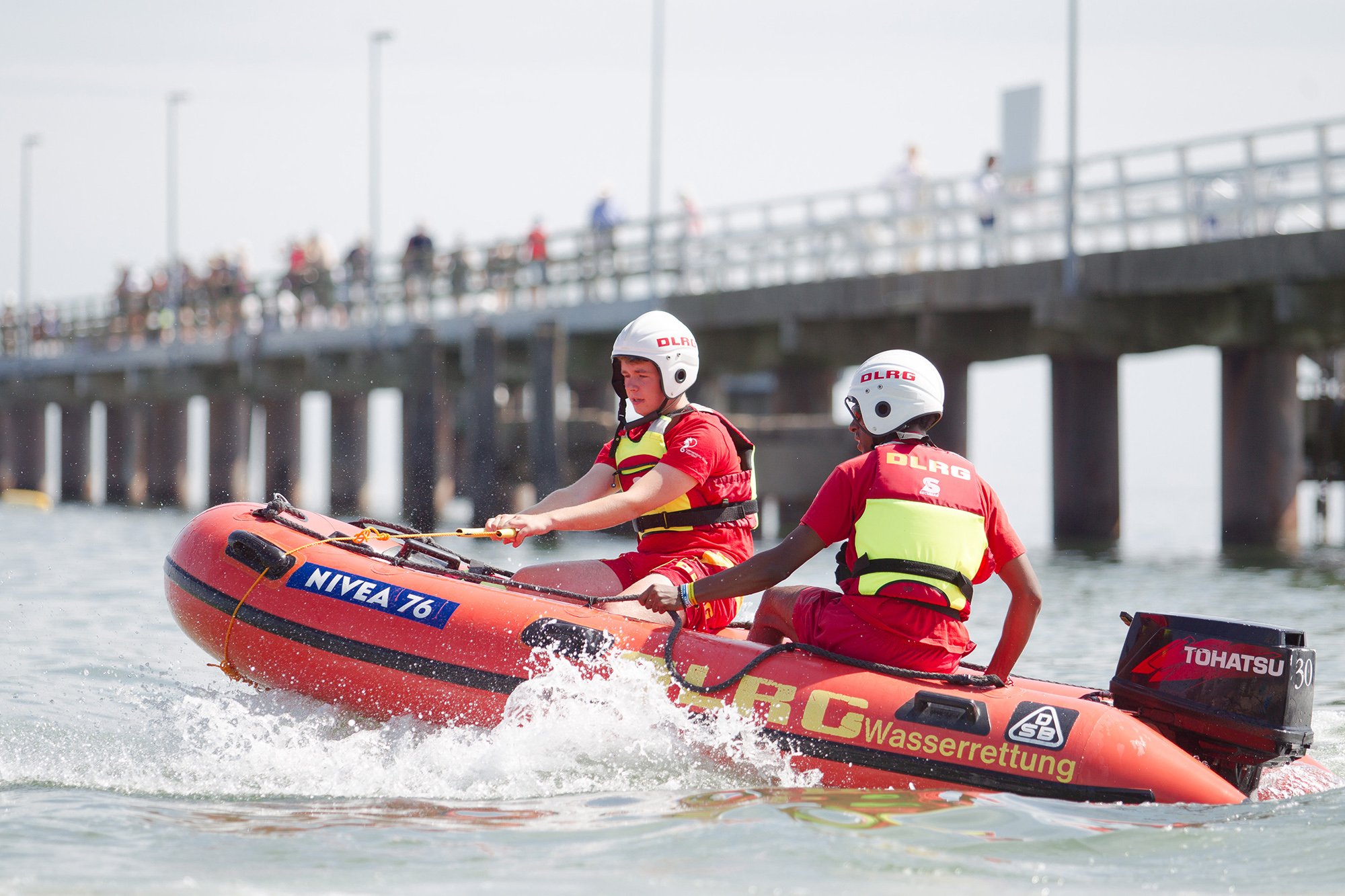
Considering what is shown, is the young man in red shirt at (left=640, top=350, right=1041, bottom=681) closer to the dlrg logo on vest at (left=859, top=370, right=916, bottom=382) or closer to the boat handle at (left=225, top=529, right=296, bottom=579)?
the dlrg logo on vest at (left=859, top=370, right=916, bottom=382)

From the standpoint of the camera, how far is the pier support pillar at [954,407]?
18.3 meters

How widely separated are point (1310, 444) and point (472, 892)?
1750 cm

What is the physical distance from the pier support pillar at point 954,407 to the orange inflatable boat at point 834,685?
12.2 meters

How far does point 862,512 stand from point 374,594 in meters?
2.03

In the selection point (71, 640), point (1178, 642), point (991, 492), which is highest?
point (991, 492)

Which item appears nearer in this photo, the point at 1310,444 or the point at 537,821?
the point at 537,821

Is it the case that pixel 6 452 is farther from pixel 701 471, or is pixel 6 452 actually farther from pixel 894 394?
pixel 894 394

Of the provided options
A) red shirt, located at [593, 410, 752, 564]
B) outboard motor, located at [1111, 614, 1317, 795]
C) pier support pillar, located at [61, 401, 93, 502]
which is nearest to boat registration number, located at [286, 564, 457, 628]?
red shirt, located at [593, 410, 752, 564]

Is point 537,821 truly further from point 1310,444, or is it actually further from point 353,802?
point 1310,444

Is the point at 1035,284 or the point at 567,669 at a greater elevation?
the point at 1035,284

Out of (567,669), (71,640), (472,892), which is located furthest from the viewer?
(71,640)

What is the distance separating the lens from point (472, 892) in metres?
4.26

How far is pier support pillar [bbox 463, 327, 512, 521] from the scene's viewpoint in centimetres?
A: 1989

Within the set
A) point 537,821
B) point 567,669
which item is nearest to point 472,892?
point 537,821
